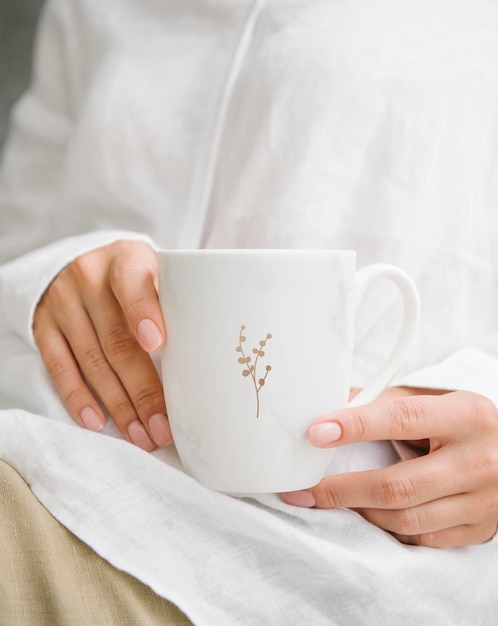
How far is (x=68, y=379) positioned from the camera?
24.4 inches

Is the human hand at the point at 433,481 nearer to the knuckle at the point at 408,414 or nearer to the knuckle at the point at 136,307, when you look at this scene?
the knuckle at the point at 408,414

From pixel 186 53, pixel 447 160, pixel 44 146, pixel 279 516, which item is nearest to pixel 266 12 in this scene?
pixel 186 53

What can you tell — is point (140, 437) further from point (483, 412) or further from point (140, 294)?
point (483, 412)

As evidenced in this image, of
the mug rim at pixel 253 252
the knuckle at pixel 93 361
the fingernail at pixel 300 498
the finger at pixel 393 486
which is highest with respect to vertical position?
the mug rim at pixel 253 252

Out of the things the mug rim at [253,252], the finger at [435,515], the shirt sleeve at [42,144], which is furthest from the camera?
the shirt sleeve at [42,144]

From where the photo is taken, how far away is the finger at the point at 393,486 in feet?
1.73

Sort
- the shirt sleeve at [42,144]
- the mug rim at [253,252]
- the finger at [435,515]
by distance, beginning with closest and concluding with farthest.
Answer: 1. the mug rim at [253,252]
2. the finger at [435,515]
3. the shirt sleeve at [42,144]

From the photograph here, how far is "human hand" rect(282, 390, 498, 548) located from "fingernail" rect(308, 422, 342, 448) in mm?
42

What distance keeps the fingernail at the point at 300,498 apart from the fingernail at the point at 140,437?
0.42ft

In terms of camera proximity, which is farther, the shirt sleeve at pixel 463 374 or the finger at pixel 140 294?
the shirt sleeve at pixel 463 374

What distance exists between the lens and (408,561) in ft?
1.76

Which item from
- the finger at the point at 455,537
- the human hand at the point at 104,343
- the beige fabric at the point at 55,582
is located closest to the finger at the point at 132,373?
the human hand at the point at 104,343

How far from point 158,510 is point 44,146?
25.2 inches

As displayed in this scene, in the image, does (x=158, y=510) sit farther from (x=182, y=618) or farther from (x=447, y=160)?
(x=447, y=160)
